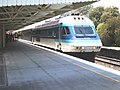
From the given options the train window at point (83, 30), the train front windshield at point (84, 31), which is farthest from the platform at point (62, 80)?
the train window at point (83, 30)

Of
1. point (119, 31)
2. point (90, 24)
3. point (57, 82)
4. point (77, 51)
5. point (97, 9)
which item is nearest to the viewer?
point (57, 82)

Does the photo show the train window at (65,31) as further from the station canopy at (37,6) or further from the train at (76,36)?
the station canopy at (37,6)

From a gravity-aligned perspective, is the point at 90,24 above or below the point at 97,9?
below

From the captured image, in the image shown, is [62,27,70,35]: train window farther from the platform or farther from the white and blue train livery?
the platform

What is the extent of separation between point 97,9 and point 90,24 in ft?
→ 216

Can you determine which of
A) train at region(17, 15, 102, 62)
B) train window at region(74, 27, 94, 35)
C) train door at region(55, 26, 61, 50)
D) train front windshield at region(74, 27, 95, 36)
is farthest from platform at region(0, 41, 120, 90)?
train door at region(55, 26, 61, 50)

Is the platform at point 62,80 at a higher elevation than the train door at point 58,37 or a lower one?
lower

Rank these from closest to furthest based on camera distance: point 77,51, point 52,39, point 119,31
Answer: point 77,51
point 52,39
point 119,31

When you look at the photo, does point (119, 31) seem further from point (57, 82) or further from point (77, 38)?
point (57, 82)

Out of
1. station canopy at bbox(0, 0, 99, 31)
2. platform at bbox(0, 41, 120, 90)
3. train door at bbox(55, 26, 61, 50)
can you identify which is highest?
station canopy at bbox(0, 0, 99, 31)

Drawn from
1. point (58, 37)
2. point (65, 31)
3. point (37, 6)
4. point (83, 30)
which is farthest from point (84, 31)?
point (37, 6)

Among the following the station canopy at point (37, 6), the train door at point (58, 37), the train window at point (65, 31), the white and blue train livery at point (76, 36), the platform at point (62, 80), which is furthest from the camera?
the train door at point (58, 37)

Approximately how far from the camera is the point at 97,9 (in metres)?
88.6

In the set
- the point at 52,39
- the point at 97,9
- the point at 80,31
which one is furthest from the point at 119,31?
the point at 97,9
